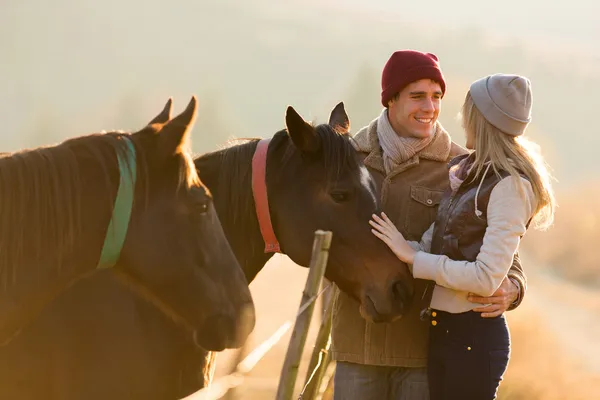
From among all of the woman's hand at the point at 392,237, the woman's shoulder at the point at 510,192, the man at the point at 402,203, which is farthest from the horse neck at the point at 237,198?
the woman's shoulder at the point at 510,192

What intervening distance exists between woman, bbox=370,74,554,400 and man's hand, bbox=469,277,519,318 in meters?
0.04

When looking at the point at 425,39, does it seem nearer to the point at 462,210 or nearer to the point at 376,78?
the point at 376,78

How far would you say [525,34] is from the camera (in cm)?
10775

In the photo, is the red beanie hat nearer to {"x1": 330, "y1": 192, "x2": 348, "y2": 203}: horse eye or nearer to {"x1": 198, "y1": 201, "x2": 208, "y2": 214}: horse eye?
Result: {"x1": 330, "y1": 192, "x2": 348, "y2": 203}: horse eye

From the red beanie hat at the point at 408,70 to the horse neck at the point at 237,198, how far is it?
2.55ft

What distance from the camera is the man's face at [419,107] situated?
389cm

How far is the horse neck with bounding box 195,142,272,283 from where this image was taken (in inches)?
153

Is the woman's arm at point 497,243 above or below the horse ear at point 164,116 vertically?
below

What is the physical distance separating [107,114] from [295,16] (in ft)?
170

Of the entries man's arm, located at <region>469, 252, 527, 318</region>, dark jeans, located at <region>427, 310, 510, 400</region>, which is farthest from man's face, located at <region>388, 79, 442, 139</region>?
dark jeans, located at <region>427, 310, 510, 400</region>

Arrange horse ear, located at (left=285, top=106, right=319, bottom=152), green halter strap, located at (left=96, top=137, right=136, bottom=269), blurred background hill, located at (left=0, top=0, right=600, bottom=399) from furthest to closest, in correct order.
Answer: blurred background hill, located at (left=0, top=0, right=600, bottom=399)
horse ear, located at (left=285, top=106, right=319, bottom=152)
green halter strap, located at (left=96, top=137, right=136, bottom=269)

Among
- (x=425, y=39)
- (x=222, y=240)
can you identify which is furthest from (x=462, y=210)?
(x=425, y=39)

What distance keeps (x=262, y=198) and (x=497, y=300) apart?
1229 millimetres

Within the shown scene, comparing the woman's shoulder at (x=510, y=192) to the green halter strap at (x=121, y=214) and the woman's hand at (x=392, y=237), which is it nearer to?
the woman's hand at (x=392, y=237)
